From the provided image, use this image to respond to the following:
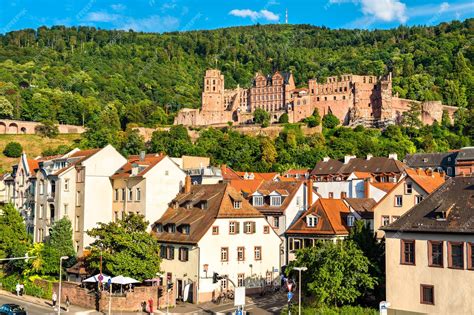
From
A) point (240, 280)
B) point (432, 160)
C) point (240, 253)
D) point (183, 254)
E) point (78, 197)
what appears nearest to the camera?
point (183, 254)

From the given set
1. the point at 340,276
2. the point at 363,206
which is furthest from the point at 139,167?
the point at 340,276

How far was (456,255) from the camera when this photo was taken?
1689 inches

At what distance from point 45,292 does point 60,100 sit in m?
145

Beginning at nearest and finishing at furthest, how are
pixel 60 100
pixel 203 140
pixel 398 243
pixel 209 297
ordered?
1. pixel 398 243
2. pixel 209 297
3. pixel 203 140
4. pixel 60 100

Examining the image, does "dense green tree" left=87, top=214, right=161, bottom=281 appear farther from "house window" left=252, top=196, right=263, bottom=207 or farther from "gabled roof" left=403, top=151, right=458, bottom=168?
"gabled roof" left=403, top=151, right=458, bottom=168

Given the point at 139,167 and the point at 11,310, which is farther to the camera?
the point at 139,167

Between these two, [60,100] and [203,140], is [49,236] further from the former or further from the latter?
[60,100]

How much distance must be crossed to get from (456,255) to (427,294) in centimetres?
346

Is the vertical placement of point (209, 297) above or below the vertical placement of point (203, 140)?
below

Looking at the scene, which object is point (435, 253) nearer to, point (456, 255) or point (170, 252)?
point (456, 255)

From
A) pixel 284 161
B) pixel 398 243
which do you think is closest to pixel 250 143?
pixel 284 161

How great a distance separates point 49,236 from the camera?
225ft

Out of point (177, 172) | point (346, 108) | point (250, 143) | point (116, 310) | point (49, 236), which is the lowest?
point (116, 310)

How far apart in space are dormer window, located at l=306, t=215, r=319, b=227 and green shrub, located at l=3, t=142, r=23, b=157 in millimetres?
115892
